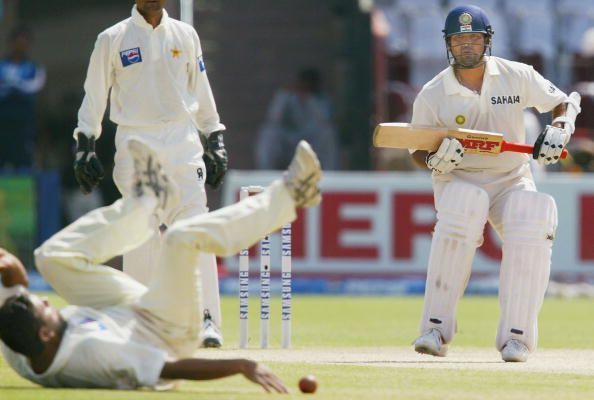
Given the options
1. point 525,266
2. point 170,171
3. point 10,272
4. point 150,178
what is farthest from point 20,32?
point 10,272

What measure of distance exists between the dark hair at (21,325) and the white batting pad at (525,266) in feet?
8.28

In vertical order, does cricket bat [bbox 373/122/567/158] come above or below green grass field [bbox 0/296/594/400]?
above

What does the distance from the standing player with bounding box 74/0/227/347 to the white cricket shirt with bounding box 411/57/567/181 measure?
1.12m

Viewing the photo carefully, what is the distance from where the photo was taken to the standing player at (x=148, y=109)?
7.27 meters

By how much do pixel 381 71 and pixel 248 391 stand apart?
9.50 meters

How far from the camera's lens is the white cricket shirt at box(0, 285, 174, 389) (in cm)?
521

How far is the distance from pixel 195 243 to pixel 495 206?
7.87 feet

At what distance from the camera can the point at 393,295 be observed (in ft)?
43.9

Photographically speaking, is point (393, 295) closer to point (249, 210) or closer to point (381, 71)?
point (381, 71)

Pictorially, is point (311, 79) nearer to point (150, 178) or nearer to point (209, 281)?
point (209, 281)

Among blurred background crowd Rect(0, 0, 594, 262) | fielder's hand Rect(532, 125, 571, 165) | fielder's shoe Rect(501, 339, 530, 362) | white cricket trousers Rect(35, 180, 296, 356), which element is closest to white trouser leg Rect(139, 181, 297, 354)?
white cricket trousers Rect(35, 180, 296, 356)

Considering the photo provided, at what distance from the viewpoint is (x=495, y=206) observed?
7.27 m

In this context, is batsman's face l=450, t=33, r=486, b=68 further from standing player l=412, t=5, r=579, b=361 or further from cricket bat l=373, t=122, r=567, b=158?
cricket bat l=373, t=122, r=567, b=158

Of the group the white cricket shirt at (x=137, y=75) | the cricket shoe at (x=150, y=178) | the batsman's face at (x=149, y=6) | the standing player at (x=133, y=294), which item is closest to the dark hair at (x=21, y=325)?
the standing player at (x=133, y=294)
